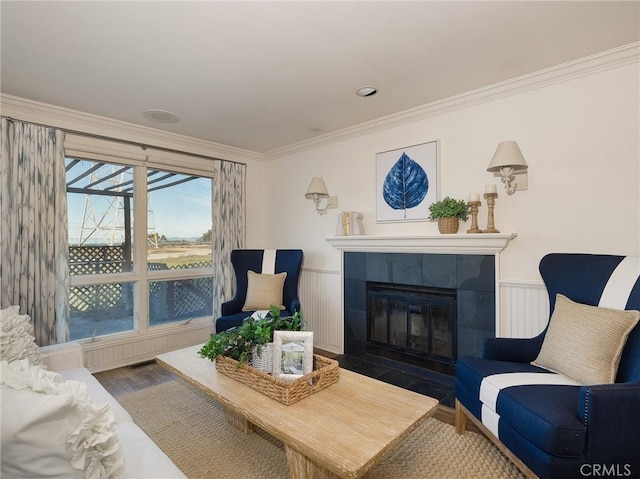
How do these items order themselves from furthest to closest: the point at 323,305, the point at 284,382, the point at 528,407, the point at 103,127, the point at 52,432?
the point at 323,305, the point at 103,127, the point at 284,382, the point at 528,407, the point at 52,432

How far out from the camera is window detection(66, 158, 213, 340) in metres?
3.12

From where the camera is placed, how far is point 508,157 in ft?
7.68

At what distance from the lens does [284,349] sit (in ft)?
5.80

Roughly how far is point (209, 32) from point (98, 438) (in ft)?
6.42

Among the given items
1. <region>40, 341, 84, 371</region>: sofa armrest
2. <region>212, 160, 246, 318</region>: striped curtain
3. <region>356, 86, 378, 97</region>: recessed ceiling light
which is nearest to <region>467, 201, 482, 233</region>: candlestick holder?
<region>356, 86, 378, 97</region>: recessed ceiling light

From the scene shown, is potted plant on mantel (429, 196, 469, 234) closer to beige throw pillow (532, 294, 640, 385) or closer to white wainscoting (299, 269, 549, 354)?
white wainscoting (299, 269, 549, 354)

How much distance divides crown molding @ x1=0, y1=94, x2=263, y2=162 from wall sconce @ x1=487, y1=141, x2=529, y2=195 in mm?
2922

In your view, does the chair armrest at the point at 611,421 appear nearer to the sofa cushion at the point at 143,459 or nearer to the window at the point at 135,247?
the sofa cushion at the point at 143,459

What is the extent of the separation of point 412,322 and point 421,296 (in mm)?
266

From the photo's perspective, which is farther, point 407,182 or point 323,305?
point 323,305

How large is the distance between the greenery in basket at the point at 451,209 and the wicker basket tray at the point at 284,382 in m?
1.56

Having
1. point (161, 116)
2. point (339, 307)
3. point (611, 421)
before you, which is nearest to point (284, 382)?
point (611, 421)

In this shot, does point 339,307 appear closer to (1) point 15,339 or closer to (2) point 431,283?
(2) point 431,283

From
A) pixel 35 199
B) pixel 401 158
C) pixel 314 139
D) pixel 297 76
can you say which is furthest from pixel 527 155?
pixel 35 199
